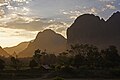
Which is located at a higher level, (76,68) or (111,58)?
(111,58)

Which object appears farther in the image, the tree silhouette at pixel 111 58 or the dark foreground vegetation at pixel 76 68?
the tree silhouette at pixel 111 58

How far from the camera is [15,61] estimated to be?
102 meters

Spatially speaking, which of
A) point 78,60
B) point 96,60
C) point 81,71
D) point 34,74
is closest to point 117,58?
point 96,60

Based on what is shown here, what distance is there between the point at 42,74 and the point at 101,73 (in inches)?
531

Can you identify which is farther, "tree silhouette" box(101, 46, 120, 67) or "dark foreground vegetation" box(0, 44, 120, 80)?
"tree silhouette" box(101, 46, 120, 67)

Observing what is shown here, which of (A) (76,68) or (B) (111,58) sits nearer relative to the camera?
(A) (76,68)

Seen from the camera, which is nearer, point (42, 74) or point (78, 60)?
point (42, 74)

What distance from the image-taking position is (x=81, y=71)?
74.4 m

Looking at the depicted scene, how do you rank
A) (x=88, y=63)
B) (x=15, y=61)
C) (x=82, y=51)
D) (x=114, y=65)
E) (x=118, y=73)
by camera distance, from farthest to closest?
1. (x=82, y=51)
2. (x=15, y=61)
3. (x=88, y=63)
4. (x=114, y=65)
5. (x=118, y=73)

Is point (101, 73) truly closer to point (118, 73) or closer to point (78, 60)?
point (118, 73)

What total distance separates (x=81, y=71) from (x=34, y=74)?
10.7 metres

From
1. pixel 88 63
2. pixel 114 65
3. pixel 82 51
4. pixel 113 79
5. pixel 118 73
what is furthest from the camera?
pixel 82 51

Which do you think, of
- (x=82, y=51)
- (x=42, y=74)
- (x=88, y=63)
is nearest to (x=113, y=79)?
(x=42, y=74)

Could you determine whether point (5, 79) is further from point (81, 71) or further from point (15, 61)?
point (15, 61)
